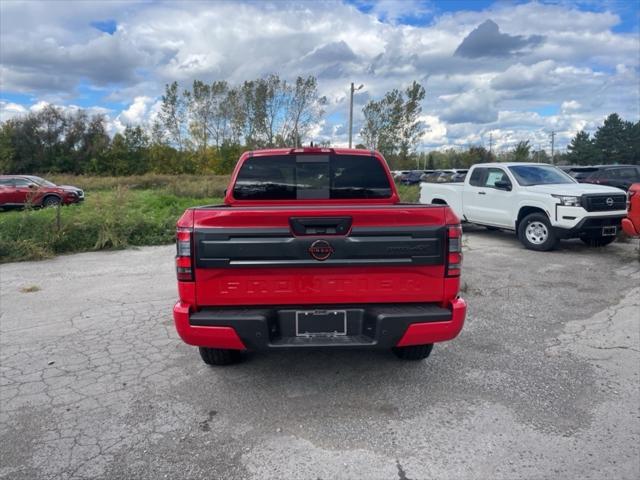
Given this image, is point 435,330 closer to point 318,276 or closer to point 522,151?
point 318,276

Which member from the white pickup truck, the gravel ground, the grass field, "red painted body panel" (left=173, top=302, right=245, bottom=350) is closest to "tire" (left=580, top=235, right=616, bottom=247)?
the white pickup truck

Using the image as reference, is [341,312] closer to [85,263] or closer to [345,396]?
[345,396]

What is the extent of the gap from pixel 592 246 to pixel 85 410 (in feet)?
32.6

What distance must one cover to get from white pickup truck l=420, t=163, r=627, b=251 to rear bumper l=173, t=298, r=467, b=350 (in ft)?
21.9

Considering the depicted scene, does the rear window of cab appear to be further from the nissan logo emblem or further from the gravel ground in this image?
the gravel ground

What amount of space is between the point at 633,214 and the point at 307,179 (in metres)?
6.36

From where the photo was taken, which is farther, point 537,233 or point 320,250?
point 537,233

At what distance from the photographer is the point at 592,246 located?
956 centimetres

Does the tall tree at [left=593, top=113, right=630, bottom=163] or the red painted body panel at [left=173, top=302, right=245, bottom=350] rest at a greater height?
the tall tree at [left=593, top=113, right=630, bottom=163]

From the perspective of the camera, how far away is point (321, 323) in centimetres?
311

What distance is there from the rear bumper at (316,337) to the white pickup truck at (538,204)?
6.68 m

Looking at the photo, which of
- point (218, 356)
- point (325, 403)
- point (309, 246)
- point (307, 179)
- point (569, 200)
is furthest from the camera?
point (569, 200)

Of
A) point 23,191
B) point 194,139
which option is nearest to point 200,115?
point 194,139

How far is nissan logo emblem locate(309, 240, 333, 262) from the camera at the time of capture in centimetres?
302
